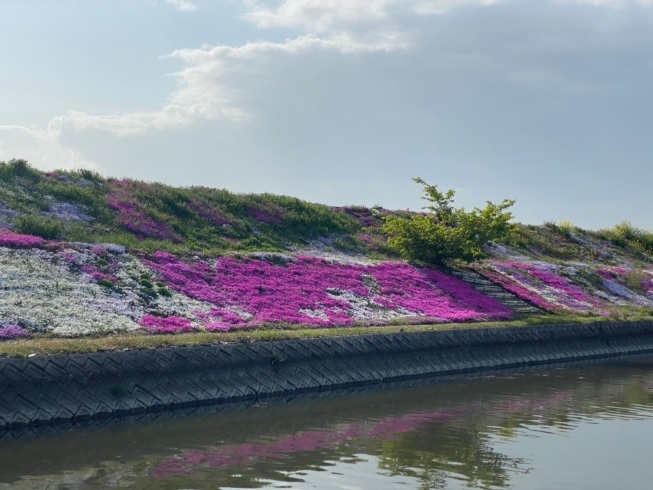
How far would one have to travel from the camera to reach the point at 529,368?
31.1 meters

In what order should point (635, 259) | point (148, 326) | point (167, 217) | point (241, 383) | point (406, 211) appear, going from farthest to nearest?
1. point (635, 259)
2. point (406, 211)
3. point (167, 217)
4. point (148, 326)
5. point (241, 383)

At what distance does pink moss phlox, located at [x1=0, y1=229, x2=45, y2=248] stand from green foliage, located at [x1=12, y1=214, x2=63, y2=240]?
2101mm

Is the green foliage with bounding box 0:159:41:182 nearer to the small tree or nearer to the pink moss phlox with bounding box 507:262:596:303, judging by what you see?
the small tree

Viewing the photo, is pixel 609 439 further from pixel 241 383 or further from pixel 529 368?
pixel 529 368

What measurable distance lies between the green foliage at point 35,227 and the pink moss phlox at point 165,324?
8.98 metres

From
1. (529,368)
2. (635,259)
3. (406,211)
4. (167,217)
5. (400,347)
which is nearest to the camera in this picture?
(400,347)

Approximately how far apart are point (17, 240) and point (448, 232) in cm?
2179

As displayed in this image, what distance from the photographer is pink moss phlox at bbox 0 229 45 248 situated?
2619 cm

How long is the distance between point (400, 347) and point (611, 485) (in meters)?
12.8

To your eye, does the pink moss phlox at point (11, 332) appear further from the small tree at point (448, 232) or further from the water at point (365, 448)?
the small tree at point (448, 232)

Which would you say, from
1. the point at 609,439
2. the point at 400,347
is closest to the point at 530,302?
the point at 400,347

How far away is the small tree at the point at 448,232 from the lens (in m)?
39.6

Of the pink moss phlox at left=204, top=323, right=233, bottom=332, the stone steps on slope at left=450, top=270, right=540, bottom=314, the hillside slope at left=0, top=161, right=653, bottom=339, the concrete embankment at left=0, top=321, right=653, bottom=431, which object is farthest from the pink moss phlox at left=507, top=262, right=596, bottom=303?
the pink moss phlox at left=204, top=323, right=233, bottom=332

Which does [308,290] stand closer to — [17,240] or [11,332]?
[17,240]
